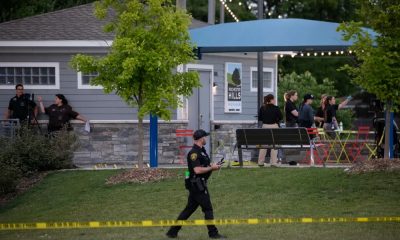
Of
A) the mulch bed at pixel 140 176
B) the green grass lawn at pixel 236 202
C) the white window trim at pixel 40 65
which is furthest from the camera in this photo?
the white window trim at pixel 40 65

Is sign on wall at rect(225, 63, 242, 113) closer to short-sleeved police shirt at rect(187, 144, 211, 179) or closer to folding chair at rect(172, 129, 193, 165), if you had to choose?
folding chair at rect(172, 129, 193, 165)

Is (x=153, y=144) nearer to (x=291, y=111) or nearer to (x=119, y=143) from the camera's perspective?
(x=119, y=143)

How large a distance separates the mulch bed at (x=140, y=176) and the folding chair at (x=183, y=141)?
14.3ft

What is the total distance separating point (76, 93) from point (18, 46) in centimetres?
191

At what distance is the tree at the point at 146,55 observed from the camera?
60.3 ft

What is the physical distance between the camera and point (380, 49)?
57.6ft

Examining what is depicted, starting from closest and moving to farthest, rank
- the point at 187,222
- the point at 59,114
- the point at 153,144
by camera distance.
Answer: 1. the point at 187,222
2. the point at 153,144
3. the point at 59,114

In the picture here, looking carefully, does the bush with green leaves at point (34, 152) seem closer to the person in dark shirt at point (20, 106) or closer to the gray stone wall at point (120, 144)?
the person in dark shirt at point (20, 106)

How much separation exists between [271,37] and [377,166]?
13.9ft

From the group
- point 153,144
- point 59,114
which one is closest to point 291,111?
point 153,144

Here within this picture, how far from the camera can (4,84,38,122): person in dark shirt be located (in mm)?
23297

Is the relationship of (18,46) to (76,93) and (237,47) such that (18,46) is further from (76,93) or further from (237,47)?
(237,47)

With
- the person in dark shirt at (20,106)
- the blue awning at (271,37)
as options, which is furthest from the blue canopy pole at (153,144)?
the person in dark shirt at (20,106)

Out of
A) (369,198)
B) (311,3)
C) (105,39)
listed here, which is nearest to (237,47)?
(105,39)
